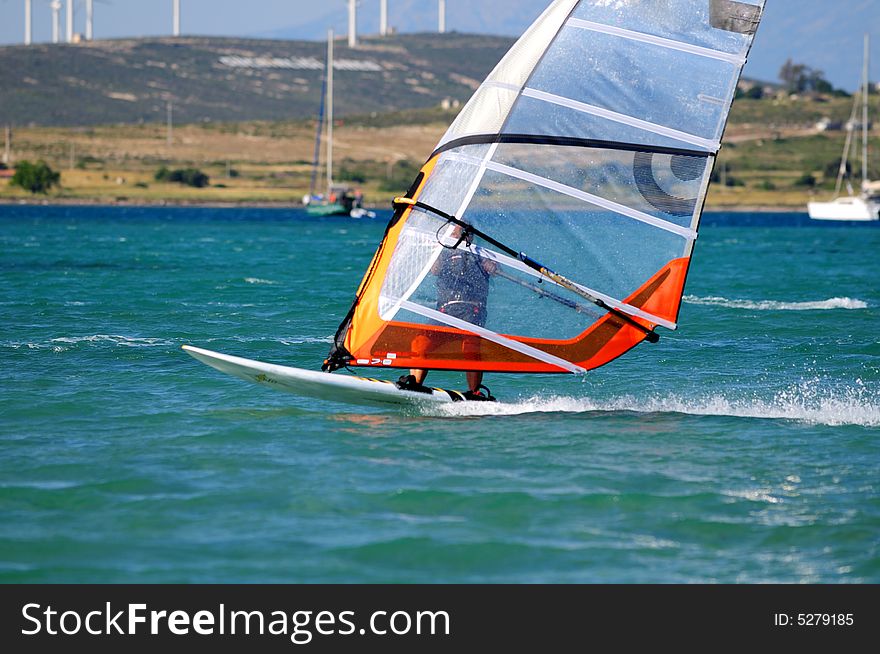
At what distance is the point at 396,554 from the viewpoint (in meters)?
8.18

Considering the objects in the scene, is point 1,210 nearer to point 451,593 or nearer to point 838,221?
point 838,221

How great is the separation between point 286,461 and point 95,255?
3110 cm

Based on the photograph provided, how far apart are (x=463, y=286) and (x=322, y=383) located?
4.77 ft

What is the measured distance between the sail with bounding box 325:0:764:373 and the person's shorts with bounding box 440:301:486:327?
14mm

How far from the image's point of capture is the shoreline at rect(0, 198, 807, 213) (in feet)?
319

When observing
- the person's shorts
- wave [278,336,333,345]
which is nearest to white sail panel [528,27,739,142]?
the person's shorts

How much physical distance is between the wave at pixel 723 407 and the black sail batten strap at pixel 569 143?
2339 millimetres

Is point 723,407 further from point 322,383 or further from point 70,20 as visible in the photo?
point 70,20

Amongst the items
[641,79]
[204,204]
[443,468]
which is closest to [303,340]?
[641,79]

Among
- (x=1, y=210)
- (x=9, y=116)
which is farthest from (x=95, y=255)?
(x=9, y=116)

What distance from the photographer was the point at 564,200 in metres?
11.2

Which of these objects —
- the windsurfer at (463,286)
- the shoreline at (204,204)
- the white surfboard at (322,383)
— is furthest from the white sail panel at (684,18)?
the shoreline at (204,204)

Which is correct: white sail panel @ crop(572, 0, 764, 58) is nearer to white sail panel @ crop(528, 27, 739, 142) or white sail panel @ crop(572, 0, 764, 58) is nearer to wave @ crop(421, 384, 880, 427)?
white sail panel @ crop(528, 27, 739, 142)

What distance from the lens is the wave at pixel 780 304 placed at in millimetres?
24266
